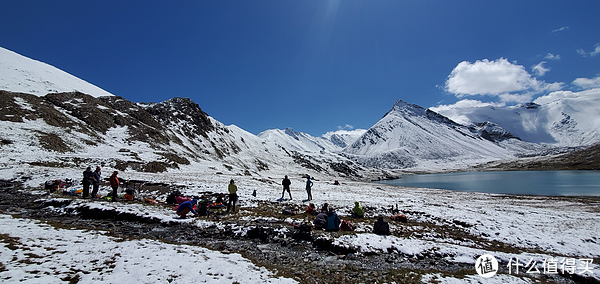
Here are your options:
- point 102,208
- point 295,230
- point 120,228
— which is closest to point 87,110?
point 102,208

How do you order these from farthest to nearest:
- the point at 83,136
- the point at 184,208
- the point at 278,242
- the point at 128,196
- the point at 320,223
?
the point at 83,136 → the point at 128,196 → the point at 184,208 → the point at 320,223 → the point at 278,242

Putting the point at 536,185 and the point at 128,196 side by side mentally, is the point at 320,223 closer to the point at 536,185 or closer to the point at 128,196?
the point at 128,196

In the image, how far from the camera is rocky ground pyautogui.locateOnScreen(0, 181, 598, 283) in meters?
9.53

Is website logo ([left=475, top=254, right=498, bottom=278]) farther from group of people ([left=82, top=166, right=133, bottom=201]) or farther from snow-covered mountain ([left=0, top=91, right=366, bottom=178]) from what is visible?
snow-covered mountain ([left=0, top=91, right=366, bottom=178])

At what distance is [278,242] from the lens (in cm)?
1304

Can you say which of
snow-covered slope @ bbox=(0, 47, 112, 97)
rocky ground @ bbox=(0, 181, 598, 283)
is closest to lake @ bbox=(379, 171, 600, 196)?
rocky ground @ bbox=(0, 181, 598, 283)

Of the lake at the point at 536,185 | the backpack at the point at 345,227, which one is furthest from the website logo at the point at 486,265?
the lake at the point at 536,185

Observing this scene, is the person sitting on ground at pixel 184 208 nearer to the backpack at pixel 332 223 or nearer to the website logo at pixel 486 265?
the backpack at pixel 332 223

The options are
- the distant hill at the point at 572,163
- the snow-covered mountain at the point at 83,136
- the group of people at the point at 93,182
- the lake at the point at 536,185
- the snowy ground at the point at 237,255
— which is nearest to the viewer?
the snowy ground at the point at 237,255

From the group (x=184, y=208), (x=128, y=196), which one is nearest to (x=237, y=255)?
(x=184, y=208)

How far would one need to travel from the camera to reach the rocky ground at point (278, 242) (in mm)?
9531

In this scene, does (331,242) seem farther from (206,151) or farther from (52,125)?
(206,151)

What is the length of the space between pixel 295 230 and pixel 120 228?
10095 mm

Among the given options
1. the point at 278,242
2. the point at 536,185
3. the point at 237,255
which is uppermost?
the point at 237,255
